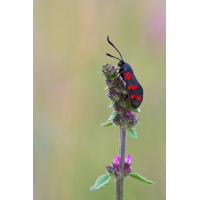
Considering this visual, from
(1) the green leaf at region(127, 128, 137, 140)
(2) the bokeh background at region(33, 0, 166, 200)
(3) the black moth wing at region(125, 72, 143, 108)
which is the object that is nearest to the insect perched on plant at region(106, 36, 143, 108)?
(3) the black moth wing at region(125, 72, 143, 108)

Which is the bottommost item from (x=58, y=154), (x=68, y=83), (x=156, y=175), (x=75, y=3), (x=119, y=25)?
(x=156, y=175)

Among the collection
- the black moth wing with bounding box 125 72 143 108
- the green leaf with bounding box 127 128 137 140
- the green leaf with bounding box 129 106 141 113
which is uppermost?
the black moth wing with bounding box 125 72 143 108

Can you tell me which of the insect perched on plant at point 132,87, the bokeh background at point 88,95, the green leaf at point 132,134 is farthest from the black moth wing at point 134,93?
the bokeh background at point 88,95

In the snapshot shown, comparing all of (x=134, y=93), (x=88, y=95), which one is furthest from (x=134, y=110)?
(x=88, y=95)

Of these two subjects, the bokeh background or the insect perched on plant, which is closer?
the insect perched on plant

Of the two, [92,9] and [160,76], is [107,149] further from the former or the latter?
[92,9]

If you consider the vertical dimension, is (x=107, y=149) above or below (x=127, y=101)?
below

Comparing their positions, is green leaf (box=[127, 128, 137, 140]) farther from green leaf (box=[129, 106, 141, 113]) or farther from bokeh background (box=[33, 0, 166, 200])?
bokeh background (box=[33, 0, 166, 200])

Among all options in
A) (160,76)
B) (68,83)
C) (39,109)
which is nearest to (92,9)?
(68,83)
